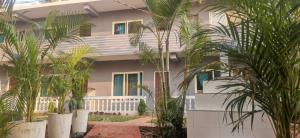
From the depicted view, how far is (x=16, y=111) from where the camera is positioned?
4523 mm

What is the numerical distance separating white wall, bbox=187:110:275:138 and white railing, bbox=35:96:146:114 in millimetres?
6374

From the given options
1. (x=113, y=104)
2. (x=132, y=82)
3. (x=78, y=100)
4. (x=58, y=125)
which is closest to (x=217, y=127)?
(x=58, y=125)

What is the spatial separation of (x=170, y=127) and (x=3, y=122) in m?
3.32

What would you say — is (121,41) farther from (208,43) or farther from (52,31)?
(208,43)

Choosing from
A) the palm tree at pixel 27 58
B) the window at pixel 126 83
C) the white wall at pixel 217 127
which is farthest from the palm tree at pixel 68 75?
the window at pixel 126 83

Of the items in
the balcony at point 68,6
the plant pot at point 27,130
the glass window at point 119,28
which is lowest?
the plant pot at point 27,130

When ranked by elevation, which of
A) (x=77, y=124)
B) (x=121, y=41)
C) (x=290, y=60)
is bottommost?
(x=77, y=124)

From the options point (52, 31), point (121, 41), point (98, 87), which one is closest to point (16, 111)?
point (52, 31)

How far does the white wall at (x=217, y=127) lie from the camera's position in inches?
190

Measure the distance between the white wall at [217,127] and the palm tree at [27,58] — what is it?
2.93m

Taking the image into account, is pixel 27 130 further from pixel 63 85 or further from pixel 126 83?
pixel 126 83

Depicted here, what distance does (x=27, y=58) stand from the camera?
4637 mm

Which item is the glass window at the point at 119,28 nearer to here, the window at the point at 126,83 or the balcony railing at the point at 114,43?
the balcony railing at the point at 114,43

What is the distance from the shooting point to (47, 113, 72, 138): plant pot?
6090mm
